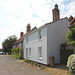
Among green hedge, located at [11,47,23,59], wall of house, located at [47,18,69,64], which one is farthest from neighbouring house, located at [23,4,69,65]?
green hedge, located at [11,47,23,59]

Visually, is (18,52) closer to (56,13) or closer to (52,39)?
(52,39)

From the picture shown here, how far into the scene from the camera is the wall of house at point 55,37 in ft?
44.5

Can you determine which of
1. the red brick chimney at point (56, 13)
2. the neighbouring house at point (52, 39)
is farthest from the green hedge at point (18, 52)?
the red brick chimney at point (56, 13)

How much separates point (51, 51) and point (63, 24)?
470 cm

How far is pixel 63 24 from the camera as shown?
50.0 feet

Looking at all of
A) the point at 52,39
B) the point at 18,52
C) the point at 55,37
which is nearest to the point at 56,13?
the point at 55,37

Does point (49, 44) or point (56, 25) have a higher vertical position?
point (56, 25)

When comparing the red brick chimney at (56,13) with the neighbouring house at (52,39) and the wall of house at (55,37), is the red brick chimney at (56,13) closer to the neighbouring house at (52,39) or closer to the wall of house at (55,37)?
the neighbouring house at (52,39)

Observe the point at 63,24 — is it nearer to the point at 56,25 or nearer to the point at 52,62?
the point at 56,25

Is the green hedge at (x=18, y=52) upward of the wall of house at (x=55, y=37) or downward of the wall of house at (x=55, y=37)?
downward

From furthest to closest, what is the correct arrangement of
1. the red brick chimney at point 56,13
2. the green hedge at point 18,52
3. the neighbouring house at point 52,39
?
the green hedge at point 18,52, the red brick chimney at point 56,13, the neighbouring house at point 52,39

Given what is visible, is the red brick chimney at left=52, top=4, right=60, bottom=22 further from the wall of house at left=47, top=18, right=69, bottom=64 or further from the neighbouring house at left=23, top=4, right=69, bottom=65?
the wall of house at left=47, top=18, right=69, bottom=64

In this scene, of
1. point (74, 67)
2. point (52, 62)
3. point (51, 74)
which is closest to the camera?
point (74, 67)

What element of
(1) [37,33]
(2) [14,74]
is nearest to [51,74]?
(2) [14,74]
